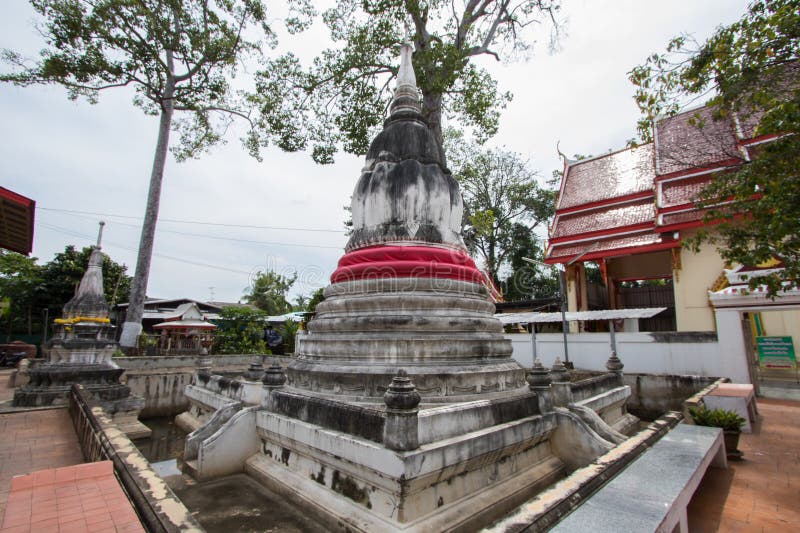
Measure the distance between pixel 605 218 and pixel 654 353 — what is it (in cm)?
814

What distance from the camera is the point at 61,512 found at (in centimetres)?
296

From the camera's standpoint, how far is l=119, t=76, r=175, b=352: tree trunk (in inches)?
656

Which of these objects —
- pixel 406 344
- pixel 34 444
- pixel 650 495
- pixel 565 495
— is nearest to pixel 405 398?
pixel 565 495

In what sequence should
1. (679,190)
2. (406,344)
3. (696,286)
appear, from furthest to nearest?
1. (679,190)
2. (696,286)
3. (406,344)

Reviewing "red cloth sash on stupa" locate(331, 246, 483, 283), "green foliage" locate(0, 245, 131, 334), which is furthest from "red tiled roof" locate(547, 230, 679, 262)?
"green foliage" locate(0, 245, 131, 334)

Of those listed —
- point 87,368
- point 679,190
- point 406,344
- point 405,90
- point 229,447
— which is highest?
point 679,190

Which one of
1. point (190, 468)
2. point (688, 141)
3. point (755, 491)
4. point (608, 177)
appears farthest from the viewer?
point (608, 177)

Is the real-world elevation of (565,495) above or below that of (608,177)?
below

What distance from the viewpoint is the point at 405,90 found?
8.89m

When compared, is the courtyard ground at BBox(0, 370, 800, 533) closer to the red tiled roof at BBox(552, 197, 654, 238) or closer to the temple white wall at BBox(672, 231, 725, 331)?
the temple white wall at BBox(672, 231, 725, 331)

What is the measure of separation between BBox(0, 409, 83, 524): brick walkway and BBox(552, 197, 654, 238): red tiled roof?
19.0 m

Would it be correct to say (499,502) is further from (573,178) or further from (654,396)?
(573,178)

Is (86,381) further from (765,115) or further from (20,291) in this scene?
(20,291)

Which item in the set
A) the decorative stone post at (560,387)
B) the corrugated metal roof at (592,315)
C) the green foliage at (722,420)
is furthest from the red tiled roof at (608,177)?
the decorative stone post at (560,387)
